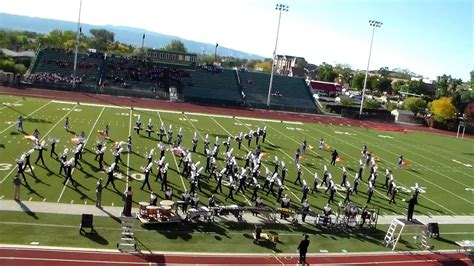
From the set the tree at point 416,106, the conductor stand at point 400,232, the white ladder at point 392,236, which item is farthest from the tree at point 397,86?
the white ladder at point 392,236

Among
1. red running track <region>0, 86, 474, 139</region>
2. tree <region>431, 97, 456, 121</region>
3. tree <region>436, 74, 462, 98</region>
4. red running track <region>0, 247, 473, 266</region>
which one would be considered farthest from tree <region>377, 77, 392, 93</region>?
red running track <region>0, 247, 473, 266</region>

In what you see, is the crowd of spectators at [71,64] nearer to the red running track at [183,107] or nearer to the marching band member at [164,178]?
the red running track at [183,107]

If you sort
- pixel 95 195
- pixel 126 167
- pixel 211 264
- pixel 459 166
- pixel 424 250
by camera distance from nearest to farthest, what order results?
1. pixel 211 264
2. pixel 424 250
3. pixel 95 195
4. pixel 126 167
5. pixel 459 166

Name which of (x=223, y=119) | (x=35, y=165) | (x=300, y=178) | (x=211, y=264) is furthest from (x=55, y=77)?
(x=211, y=264)

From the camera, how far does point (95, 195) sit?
1819 cm

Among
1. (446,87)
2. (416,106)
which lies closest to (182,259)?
(416,106)

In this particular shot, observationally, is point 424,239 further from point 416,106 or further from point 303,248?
point 416,106

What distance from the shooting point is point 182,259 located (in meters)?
13.6

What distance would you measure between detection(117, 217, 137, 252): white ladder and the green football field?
140 inches

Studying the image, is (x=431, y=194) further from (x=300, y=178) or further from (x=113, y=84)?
(x=113, y=84)

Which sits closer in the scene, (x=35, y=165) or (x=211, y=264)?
(x=211, y=264)

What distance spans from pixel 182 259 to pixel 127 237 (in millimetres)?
1833

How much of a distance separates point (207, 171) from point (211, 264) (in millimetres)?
10000

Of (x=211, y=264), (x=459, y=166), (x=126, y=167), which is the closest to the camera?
(x=211, y=264)
